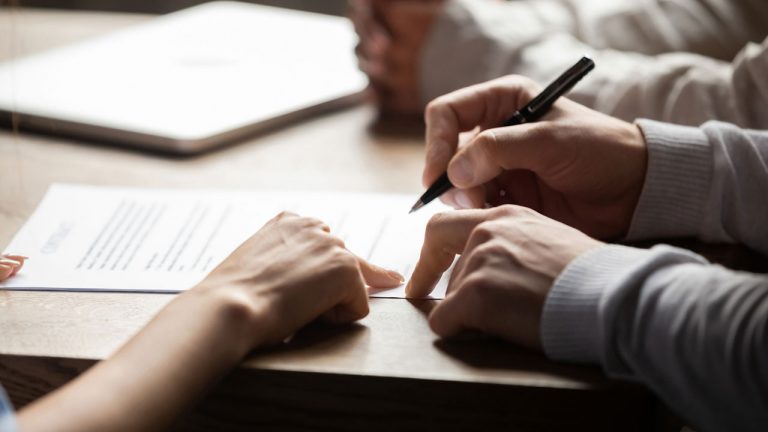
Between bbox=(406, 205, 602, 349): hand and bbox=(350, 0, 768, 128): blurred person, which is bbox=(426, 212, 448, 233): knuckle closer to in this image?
bbox=(406, 205, 602, 349): hand

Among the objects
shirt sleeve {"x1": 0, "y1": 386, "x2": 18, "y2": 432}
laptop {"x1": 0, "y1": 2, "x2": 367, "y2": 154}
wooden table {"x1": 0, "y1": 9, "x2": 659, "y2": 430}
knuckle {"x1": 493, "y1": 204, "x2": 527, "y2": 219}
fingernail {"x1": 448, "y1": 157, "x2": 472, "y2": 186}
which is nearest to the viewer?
Answer: shirt sleeve {"x1": 0, "y1": 386, "x2": 18, "y2": 432}

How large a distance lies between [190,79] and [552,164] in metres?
0.64

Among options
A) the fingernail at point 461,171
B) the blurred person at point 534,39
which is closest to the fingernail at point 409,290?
the fingernail at point 461,171

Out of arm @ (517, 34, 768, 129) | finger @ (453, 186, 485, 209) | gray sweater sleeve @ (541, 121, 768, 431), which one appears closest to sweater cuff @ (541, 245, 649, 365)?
gray sweater sleeve @ (541, 121, 768, 431)

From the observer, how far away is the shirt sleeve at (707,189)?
0.86 m

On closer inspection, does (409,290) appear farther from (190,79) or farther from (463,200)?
(190,79)

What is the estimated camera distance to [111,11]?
1.85m

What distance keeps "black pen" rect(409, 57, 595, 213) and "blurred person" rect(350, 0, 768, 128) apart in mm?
195

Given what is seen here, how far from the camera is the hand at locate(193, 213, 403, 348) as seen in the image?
0.67m

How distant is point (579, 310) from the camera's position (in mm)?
645

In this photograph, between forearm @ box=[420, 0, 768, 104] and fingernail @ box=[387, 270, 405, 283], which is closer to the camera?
fingernail @ box=[387, 270, 405, 283]

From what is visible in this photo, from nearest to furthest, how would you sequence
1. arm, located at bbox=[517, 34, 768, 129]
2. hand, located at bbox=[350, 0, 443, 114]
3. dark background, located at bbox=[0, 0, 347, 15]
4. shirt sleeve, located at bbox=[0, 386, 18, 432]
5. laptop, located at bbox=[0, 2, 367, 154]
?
shirt sleeve, located at bbox=[0, 386, 18, 432], arm, located at bbox=[517, 34, 768, 129], laptop, located at bbox=[0, 2, 367, 154], hand, located at bbox=[350, 0, 443, 114], dark background, located at bbox=[0, 0, 347, 15]

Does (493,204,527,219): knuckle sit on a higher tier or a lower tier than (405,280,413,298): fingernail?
higher

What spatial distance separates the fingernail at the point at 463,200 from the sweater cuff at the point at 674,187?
15cm
